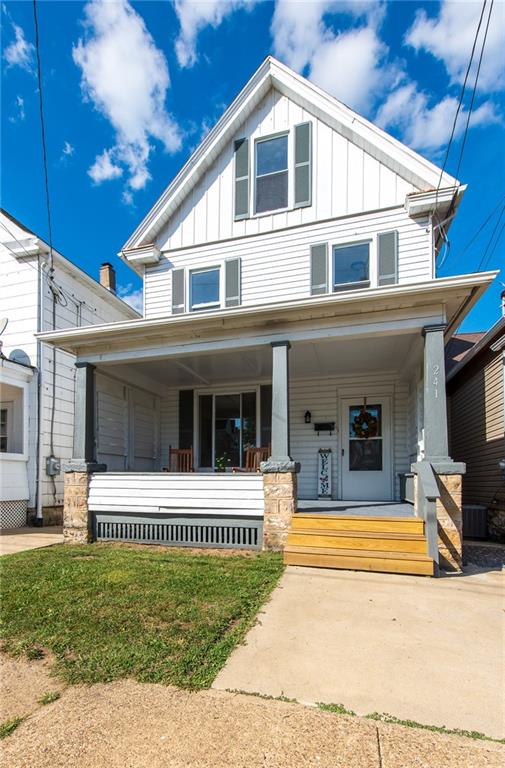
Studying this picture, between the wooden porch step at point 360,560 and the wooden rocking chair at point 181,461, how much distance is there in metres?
4.32

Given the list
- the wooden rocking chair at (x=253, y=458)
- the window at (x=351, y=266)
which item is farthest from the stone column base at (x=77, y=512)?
the window at (x=351, y=266)

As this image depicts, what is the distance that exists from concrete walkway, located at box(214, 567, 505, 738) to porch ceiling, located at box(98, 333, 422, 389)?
3.43m

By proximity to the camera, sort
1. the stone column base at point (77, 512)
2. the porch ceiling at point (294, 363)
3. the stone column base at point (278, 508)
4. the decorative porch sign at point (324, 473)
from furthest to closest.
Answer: the decorative porch sign at point (324, 473) < the porch ceiling at point (294, 363) < the stone column base at point (77, 512) < the stone column base at point (278, 508)

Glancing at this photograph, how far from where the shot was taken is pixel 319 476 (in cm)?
852

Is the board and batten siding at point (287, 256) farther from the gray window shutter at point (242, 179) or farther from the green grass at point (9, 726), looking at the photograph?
the green grass at point (9, 726)

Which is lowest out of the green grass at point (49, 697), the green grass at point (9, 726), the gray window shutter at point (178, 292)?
the green grass at point (49, 697)

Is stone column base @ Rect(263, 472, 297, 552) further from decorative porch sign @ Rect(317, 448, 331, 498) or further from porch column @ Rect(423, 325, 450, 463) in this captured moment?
decorative porch sign @ Rect(317, 448, 331, 498)

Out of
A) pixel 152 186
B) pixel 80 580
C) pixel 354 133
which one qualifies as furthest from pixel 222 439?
pixel 152 186

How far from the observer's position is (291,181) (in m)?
8.21

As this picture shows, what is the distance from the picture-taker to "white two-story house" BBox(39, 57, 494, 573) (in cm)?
523

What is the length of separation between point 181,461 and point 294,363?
345 cm

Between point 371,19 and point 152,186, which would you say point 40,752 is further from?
point 152,186

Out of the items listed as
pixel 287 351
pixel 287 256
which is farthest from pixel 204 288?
pixel 287 351

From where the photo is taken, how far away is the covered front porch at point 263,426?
5297mm
